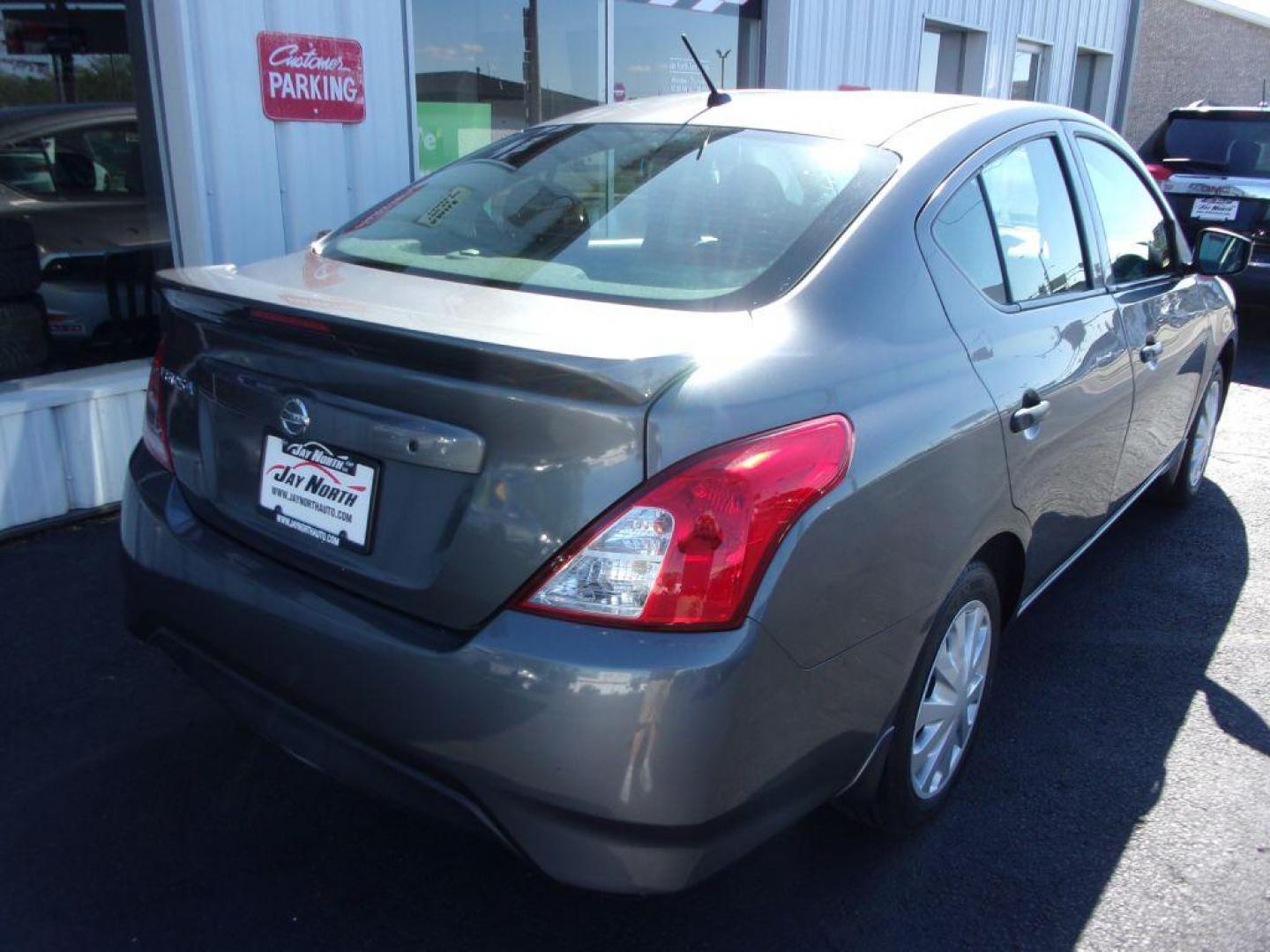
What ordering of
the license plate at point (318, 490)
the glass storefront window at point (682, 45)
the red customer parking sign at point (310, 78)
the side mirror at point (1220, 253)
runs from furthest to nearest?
1. the glass storefront window at point (682, 45)
2. the red customer parking sign at point (310, 78)
3. the side mirror at point (1220, 253)
4. the license plate at point (318, 490)

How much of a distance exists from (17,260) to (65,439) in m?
1.03

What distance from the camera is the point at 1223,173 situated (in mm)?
8891

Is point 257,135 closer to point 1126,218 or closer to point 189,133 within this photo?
point 189,133

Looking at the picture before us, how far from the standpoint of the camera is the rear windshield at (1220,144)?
29.1 feet

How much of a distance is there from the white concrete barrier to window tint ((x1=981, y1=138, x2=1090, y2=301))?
10.8ft

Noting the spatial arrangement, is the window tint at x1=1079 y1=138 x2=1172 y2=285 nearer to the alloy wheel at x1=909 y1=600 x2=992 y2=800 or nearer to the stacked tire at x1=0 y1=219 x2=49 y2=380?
the alloy wheel at x1=909 y1=600 x2=992 y2=800

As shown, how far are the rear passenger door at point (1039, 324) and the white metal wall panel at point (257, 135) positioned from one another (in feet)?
11.0

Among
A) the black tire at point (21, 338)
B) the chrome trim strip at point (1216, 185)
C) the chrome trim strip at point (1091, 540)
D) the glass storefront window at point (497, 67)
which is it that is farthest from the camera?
the chrome trim strip at point (1216, 185)

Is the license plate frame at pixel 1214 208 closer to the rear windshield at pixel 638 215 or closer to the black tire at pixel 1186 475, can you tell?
the black tire at pixel 1186 475

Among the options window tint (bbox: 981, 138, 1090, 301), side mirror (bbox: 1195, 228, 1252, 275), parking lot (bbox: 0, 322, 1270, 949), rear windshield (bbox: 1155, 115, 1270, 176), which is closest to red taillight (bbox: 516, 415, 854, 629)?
parking lot (bbox: 0, 322, 1270, 949)

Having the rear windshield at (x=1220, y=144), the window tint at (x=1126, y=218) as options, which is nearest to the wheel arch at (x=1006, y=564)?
the window tint at (x=1126, y=218)

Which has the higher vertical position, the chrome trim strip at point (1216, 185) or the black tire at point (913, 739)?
the chrome trim strip at point (1216, 185)

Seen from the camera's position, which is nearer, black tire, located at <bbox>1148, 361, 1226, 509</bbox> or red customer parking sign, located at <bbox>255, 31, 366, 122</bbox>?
black tire, located at <bbox>1148, 361, 1226, 509</bbox>

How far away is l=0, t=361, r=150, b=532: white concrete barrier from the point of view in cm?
400
